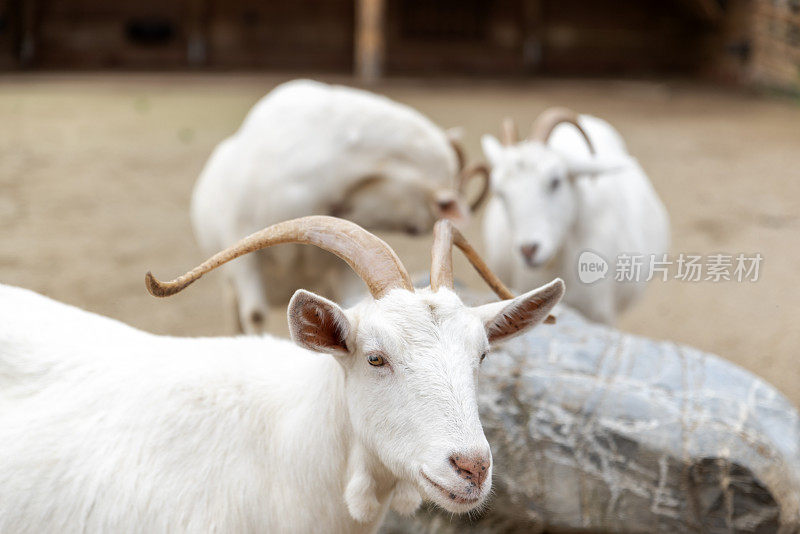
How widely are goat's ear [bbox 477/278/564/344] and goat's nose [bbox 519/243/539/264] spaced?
2.15 metres

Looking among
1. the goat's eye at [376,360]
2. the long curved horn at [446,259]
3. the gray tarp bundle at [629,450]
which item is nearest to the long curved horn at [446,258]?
the long curved horn at [446,259]

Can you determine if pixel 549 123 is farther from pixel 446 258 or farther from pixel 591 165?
pixel 446 258

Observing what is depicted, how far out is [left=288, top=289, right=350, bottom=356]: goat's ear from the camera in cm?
208

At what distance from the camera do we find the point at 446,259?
2.37m

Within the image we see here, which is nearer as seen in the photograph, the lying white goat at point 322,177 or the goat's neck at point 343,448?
the goat's neck at point 343,448

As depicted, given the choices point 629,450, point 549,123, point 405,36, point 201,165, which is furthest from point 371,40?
point 629,450

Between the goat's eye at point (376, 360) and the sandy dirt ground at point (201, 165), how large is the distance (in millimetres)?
1095

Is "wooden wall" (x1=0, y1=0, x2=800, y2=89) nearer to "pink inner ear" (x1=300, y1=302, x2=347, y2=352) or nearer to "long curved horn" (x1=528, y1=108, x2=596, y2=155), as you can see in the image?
"long curved horn" (x1=528, y1=108, x2=596, y2=155)

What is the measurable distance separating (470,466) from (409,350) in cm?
32

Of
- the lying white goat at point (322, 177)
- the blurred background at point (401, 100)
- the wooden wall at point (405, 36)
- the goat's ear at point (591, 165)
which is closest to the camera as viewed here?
the lying white goat at point (322, 177)

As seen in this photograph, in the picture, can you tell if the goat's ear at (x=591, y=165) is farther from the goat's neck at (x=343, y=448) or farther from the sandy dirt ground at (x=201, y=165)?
the goat's neck at (x=343, y=448)

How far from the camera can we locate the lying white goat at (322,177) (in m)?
4.24

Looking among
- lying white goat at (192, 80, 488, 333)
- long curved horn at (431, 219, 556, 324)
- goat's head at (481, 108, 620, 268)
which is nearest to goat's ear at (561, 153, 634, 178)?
goat's head at (481, 108, 620, 268)

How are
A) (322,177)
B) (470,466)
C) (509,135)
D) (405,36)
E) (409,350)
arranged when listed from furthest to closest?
(405,36) < (509,135) < (322,177) < (409,350) < (470,466)
